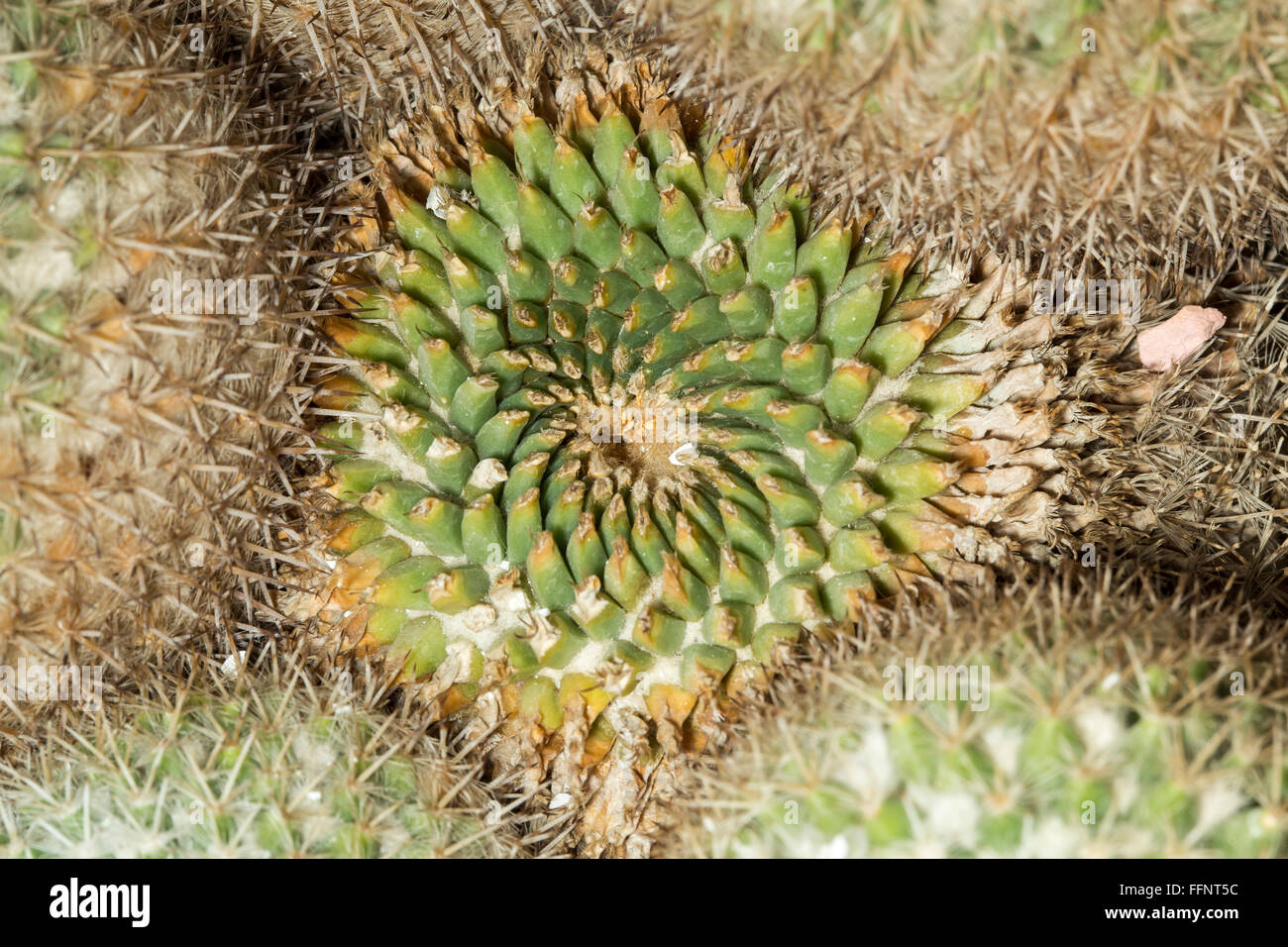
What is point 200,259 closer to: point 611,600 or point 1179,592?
point 611,600

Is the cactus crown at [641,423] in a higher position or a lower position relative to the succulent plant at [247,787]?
higher

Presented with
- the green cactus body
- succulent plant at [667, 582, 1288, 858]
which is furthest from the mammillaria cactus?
succulent plant at [667, 582, 1288, 858]

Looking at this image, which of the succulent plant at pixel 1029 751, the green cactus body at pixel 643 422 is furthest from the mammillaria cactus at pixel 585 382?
the succulent plant at pixel 1029 751

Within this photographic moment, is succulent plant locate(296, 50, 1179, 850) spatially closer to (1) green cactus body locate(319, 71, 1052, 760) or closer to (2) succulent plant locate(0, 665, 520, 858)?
(1) green cactus body locate(319, 71, 1052, 760)

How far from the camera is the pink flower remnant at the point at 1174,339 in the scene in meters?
2.22

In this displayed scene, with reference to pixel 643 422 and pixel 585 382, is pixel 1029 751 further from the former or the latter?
pixel 585 382

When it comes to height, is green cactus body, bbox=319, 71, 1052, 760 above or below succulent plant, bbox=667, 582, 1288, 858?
above

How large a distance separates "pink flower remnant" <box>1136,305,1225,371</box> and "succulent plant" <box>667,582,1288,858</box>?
0.69m

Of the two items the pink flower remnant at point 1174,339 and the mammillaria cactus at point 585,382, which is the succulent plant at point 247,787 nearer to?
the mammillaria cactus at point 585,382

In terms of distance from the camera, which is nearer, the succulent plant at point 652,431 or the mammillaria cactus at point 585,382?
the mammillaria cactus at point 585,382

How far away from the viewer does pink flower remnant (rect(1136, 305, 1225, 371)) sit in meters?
2.22

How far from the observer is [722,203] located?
207 centimetres

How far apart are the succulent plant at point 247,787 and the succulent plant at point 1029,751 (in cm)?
45

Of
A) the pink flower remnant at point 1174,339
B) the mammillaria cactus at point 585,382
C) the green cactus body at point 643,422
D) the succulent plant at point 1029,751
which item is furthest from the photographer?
the pink flower remnant at point 1174,339
